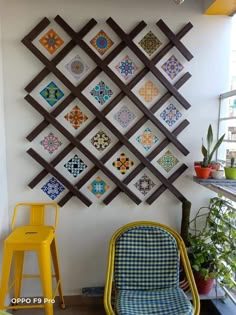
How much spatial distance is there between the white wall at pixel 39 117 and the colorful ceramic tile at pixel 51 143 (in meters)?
0.12

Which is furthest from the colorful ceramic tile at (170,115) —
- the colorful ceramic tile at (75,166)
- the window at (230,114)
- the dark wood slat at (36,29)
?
the dark wood slat at (36,29)

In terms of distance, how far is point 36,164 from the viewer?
71.6 inches

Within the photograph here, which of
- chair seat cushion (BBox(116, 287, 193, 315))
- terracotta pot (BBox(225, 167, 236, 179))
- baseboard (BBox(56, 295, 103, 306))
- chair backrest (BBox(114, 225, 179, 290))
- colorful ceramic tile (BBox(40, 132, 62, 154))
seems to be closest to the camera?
chair seat cushion (BBox(116, 287, 193, 315))

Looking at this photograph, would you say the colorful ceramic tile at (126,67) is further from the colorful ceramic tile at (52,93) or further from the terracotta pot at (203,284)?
the terracotta pot at (203,284)

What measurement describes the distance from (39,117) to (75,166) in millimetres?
415

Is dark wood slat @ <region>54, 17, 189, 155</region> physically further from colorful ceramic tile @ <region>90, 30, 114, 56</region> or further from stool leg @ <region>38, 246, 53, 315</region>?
stool leg @ <region>38, 246, 53, 315</region>

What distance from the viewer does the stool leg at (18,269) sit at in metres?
1.75

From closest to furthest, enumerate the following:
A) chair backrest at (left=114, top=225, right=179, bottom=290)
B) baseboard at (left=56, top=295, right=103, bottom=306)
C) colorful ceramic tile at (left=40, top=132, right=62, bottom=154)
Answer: chair backrest at (left=114, top=225, right=179, bottom=290) < colorful ceramic tile at (left=40, top=132, right=62, bottom=154) < baseboard at (left=56, top=295, right=103, bottom=306)

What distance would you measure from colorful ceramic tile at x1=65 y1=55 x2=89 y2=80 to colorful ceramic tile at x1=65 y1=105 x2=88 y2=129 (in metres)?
0.21

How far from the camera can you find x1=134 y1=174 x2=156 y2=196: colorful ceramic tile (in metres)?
1.89

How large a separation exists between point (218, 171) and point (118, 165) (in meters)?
0.68

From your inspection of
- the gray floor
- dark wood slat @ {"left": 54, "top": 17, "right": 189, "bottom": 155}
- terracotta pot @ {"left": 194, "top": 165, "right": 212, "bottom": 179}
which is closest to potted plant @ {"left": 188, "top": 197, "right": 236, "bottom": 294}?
the gray floor

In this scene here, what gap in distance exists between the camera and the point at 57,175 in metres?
1.80

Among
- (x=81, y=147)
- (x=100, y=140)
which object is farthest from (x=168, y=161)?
(x=81, y=147)
